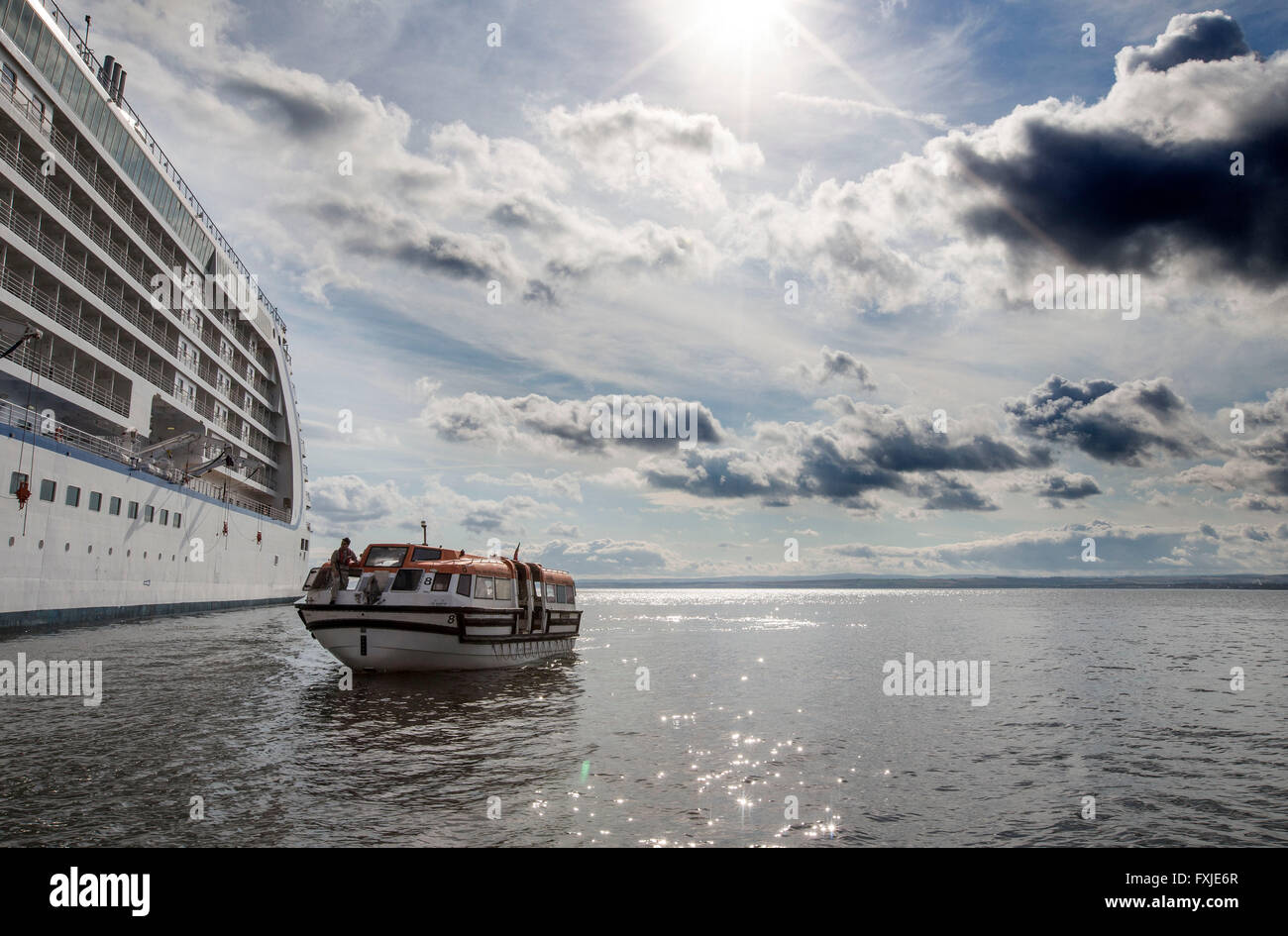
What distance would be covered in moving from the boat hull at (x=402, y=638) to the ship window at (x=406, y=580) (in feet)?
3.25

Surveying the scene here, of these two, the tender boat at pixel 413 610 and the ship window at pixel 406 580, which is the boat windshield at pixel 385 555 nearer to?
the tender boat at pixel 413 610

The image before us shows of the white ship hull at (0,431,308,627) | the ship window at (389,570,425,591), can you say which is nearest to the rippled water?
the ship window at (389,570,425,591)

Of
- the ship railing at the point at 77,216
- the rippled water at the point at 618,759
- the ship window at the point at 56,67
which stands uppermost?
the ship window at the point at 56,67

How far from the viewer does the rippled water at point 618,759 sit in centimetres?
1055

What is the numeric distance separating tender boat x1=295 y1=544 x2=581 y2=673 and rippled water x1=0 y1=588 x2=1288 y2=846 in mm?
1090

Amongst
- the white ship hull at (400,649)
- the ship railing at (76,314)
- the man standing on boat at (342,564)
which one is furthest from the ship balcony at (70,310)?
the white ship hull at (400,649)

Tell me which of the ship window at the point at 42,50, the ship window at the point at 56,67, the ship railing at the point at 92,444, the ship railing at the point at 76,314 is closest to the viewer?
the ship railing at the point at 92,444

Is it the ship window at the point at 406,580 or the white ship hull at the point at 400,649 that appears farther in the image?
the ship window at the point at 406,580

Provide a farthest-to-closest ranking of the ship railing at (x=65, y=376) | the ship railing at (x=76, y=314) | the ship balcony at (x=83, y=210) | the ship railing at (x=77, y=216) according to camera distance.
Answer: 1. the ship balcony at (x=83, y=210)
2. the ship railing at (x=76, y=314)
3. the ship railing at (x=77, y=216)
4. the ship railing at (x=65, y=376)

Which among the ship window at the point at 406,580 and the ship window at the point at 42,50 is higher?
the ship window at the point at 42,50

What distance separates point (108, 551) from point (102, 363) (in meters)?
10.9
